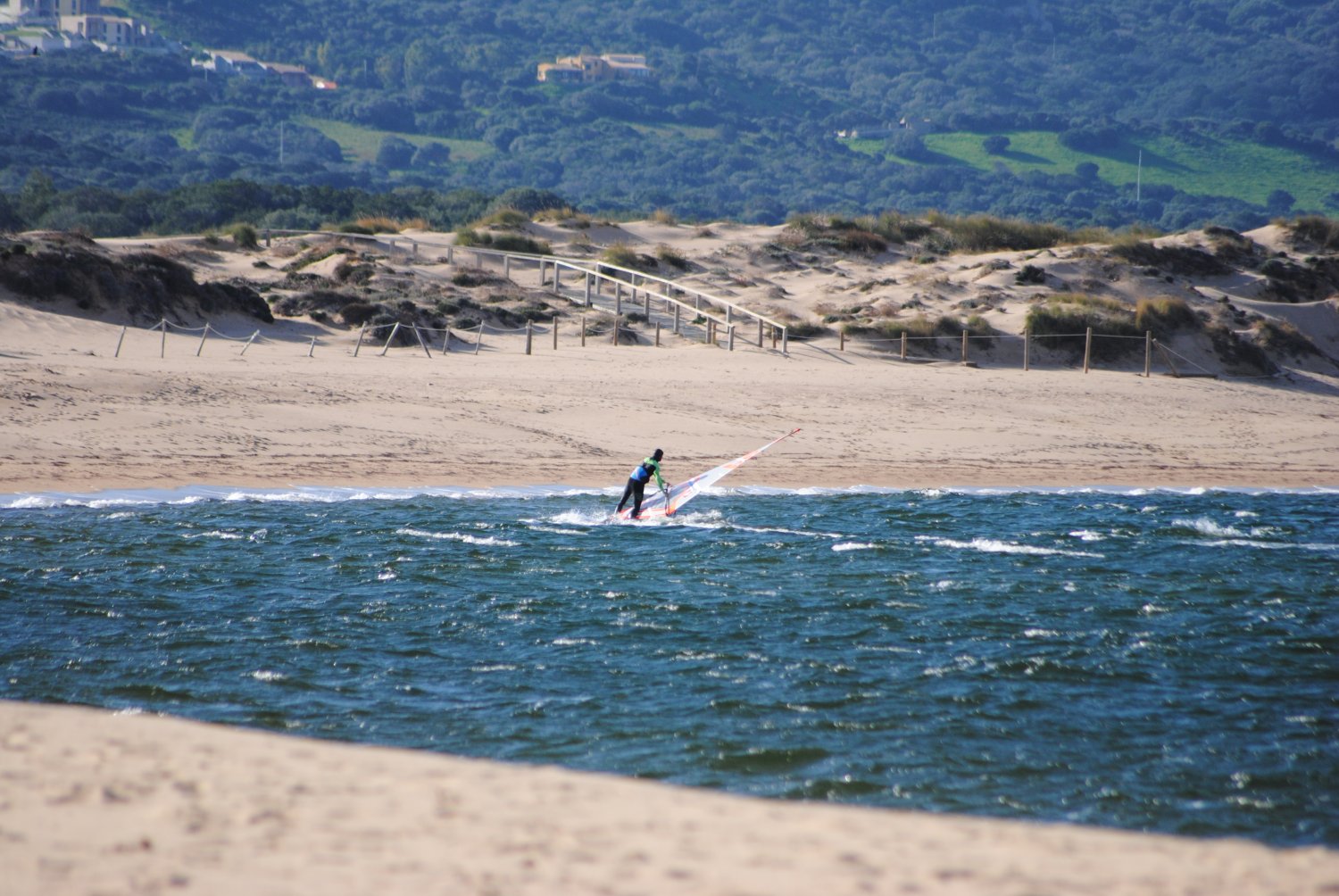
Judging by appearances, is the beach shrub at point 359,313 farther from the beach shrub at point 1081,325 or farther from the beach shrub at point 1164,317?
the beach shrub at point 1164,317

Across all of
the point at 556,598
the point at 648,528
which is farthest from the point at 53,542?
the point at 648,528

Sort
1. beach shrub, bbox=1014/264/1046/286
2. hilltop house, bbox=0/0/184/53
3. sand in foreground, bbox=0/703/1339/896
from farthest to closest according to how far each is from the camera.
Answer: hilltop house, bbox=0/0/184/53
beach shrub, bbox=1014/264/1046/286
sand in foreground, bbox=0/703/1339/896

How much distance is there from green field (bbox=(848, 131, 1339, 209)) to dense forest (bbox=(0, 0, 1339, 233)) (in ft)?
2.41

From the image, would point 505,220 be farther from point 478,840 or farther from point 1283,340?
point 478,840

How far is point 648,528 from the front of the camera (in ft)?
53.2

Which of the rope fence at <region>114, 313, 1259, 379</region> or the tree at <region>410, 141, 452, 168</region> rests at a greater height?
the tree at <region>410, 141, 452, 168</region>

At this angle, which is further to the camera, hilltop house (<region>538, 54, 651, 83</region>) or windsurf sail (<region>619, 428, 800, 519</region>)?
hilltop house (<region>538, 54, 651, 83</region>)

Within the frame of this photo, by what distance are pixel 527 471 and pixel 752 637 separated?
7.37 metres

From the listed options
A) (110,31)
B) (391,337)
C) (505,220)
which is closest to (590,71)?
(110,31)

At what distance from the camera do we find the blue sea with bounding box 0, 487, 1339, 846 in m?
8.57

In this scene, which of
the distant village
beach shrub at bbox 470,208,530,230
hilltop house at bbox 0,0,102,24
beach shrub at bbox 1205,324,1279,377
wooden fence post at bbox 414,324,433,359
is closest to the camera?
wooden fence post at bbox 414,324,433,359

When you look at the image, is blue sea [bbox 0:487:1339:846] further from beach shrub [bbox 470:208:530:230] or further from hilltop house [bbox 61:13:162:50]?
hilltop house [bbox 61:13:162:50]

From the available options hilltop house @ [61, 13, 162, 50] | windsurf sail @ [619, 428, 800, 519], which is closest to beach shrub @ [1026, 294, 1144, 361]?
windsurf sail @ [619, 428, 800, 519]

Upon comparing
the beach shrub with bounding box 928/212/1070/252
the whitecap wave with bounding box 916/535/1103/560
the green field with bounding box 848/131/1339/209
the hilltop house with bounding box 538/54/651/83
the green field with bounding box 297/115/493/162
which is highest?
the hilltop house with bounding box 538/54/651/83
